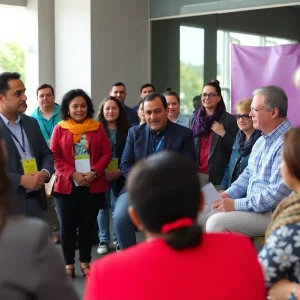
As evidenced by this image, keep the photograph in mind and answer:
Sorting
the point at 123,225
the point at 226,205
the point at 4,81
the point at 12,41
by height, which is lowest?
the point at 123,225

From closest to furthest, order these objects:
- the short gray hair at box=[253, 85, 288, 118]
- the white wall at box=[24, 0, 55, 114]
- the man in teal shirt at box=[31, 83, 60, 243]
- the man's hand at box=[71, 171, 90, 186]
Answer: the short gray hair at box=[253, 85, 288, 118]
the man's hand at box=[71, 171, 90, 186]
the man in teal shirt at box=[31, 83, 60, 243]
the white wall at box=[24, 0, 55, 114]

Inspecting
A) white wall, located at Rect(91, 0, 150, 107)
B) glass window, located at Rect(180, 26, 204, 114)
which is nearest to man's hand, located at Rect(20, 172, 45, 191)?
white wall, located at Rect(91, 0, 150, 107)

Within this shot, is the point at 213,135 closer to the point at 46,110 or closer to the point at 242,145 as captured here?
the point at 242,145

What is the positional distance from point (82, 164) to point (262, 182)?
1.66 m

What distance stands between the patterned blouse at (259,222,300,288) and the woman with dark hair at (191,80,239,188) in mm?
2866

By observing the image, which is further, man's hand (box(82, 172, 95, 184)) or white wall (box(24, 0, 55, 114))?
white wall (box(24, 0, 55, 114))

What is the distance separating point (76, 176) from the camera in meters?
4.64

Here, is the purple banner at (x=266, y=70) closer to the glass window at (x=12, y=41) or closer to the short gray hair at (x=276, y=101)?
the short gray hair at (x=276, y=101)

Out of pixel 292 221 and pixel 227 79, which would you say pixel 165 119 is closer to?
pixel 292 221

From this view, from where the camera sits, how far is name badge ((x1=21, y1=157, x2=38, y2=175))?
12.8 ft

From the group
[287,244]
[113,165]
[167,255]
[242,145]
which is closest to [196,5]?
[113,165]

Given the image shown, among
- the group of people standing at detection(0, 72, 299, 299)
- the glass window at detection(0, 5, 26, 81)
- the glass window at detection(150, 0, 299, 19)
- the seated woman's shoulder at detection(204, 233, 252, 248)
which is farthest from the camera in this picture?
the glass window at detection(0, 5, 26, 81)

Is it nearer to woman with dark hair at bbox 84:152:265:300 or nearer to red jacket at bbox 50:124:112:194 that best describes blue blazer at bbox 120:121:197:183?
red jacket at bbox 50:124:112:194

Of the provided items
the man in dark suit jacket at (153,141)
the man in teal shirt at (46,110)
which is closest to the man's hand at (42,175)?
the man in dark suit jacket at (153,141)
